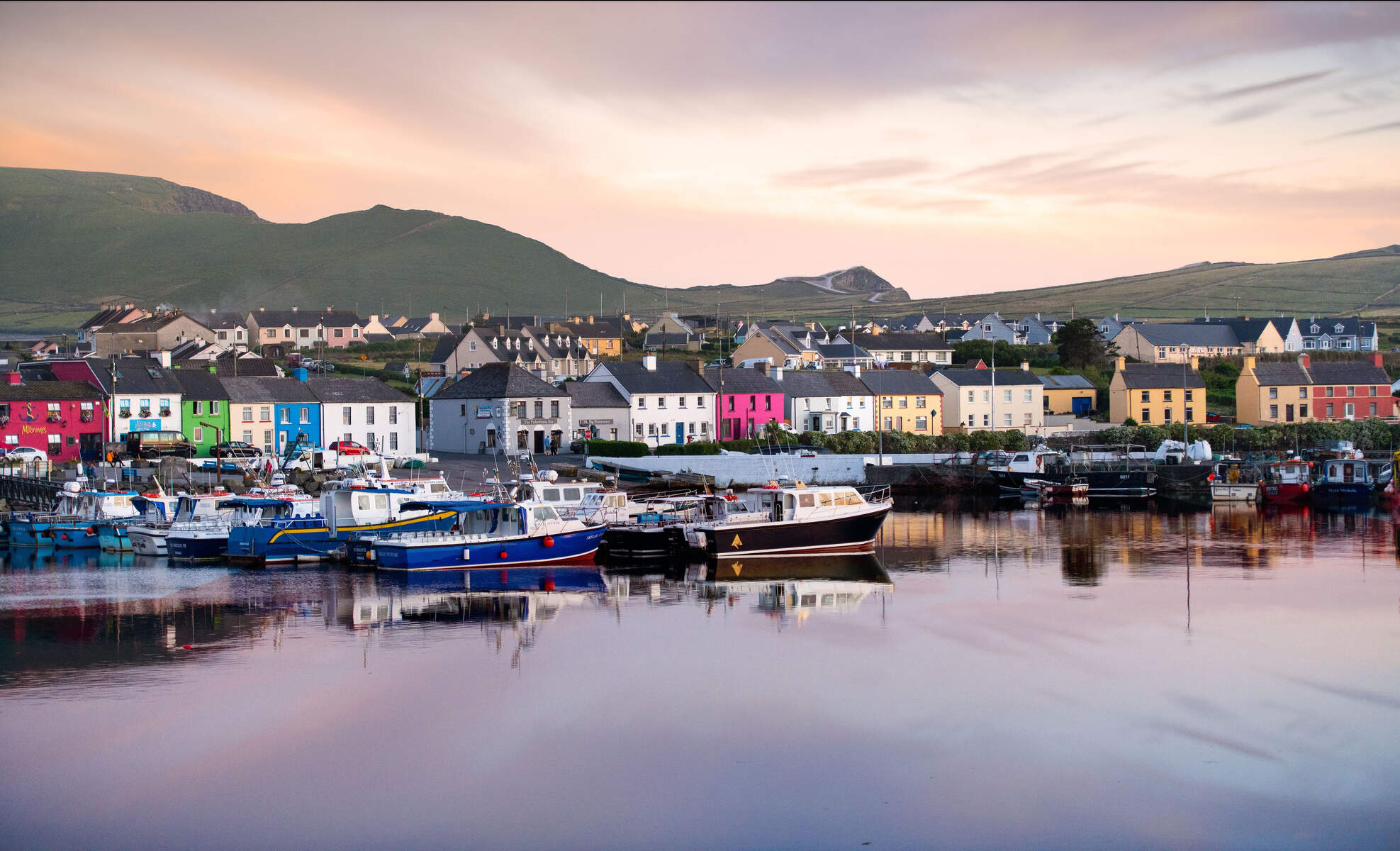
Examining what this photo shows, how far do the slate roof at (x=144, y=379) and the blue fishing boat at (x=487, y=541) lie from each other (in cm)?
2719

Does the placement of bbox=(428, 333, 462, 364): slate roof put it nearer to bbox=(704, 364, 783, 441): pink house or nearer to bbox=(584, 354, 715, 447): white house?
bbox=(584, 354, 715, 447): white house

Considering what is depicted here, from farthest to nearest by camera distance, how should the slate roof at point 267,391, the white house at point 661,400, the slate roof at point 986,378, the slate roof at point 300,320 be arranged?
the slate roof at point 300,320, the slate roof at point 986,378, the white house at point 661,400, the slate roof at point 267,391

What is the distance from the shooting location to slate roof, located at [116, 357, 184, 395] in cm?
6012

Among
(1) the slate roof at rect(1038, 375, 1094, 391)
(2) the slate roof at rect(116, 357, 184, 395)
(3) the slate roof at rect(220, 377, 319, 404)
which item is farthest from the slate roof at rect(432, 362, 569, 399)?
(1) the slate roof at rect(1038, 375, 1094, 391)

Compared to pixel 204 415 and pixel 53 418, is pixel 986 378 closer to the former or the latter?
pixel 204 415

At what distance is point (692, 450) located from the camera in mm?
64500

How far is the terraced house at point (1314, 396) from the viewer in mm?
83562

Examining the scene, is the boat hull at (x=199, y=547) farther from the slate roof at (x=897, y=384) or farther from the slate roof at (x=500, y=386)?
the slate roof at (x=897, y=384)

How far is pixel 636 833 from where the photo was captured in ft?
51.4

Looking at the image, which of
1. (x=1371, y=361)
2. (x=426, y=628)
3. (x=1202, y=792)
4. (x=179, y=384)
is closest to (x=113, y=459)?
(x=179, y=384)

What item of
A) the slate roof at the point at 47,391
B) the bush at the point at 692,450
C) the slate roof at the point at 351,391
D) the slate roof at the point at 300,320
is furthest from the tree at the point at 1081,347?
the slate roof at the point at 300,320

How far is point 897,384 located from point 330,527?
155 ft

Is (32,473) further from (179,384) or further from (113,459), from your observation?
(179,384)

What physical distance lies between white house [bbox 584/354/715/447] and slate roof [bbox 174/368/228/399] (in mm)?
20162
